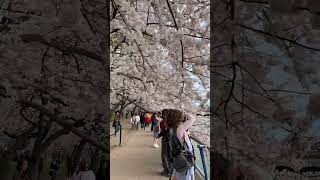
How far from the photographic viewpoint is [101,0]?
255 centimetres

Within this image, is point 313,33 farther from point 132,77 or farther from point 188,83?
point 132,77

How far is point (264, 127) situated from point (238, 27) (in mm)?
581

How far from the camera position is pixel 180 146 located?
2520 millimetres

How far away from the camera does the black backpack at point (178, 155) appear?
2518 mm

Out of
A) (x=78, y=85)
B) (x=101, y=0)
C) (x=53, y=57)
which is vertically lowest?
(x=78, y=85)

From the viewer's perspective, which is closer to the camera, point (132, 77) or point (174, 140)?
point (174, 140)

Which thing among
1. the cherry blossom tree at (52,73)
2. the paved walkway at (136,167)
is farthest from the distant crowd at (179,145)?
the paved walkway at (136,167)

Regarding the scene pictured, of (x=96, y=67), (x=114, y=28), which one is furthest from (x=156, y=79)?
(x=96, y=67)

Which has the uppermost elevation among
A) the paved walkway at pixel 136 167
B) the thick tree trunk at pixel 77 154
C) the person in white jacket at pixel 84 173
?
the thick tree trunk at pixel 77 154

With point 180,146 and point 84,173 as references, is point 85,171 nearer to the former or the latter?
point 84,173

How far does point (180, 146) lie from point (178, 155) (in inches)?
2.0

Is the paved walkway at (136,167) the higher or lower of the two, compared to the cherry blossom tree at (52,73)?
lower

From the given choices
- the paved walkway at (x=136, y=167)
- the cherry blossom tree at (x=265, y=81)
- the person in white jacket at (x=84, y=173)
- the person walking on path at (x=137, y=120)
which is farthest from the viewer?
the person walking on path at (x=137, y=120)

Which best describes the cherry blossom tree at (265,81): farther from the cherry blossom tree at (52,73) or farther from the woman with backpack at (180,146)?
the cherry blossom tree at (52,73)
